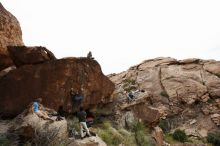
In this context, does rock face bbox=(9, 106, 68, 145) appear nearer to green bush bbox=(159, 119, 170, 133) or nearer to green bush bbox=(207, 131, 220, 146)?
green bush bbox=(159, 119, 170, 133)

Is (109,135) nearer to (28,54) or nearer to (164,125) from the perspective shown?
(28,54)

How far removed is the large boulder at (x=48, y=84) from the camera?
56.4 ft

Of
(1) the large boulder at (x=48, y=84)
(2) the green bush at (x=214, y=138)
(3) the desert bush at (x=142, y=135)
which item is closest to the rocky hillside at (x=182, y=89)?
(2) the green bush at (x=214, y=138)

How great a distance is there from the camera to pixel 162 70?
121ft

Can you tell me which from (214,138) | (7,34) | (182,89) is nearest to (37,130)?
(7,34)

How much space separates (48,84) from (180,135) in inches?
584

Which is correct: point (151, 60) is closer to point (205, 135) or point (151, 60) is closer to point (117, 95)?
point (205, 135)

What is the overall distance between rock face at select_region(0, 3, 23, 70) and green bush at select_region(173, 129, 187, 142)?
15.7 metres

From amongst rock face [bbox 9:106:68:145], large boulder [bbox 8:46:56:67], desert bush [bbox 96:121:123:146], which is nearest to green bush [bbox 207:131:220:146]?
desert bush [bbox 96:121:123:146]

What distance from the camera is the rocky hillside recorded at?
1220 inches

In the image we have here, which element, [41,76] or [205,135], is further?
[205,135]

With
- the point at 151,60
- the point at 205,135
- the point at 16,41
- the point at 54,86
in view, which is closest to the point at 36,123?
the point at 54,86

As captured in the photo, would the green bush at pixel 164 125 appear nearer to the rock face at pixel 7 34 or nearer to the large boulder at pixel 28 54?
the large boulder at pixel 28 54

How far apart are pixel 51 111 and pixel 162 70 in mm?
21896
